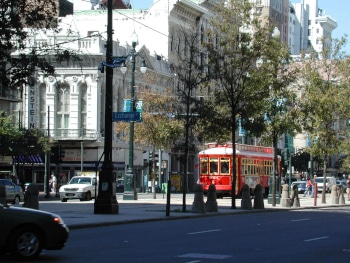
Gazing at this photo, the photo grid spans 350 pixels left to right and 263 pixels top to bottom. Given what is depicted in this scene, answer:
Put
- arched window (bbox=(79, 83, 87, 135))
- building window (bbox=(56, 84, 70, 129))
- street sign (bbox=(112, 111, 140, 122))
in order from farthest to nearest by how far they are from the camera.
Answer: building window (bbox=(56, 84, 70, 129))
arched window (bbox=(79, 83, 87, 135))
street sign (bbox=(112, 111, 140, 122))

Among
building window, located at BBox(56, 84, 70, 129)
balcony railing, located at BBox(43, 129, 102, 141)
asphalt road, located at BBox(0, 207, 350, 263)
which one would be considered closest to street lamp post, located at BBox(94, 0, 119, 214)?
asphalt road, located at BBox(0, 207, 350, 263)

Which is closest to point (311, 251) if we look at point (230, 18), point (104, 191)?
point (104, 191)

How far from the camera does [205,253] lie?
1639cm

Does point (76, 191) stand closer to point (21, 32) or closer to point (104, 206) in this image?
point (104, 206)

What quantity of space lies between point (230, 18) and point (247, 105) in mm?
4502

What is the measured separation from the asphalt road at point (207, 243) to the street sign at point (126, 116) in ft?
18.0

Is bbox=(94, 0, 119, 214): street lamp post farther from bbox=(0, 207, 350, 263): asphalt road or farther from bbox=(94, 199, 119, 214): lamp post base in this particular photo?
bbox=(0, 207, 350, 263): asphalt road

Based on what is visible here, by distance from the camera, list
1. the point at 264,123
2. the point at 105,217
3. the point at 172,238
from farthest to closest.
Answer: the point at 264,123 < the point at 105,217 < the point at 172,238

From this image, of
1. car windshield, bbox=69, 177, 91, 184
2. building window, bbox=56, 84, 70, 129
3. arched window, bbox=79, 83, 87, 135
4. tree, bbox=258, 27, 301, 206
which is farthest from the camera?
building window, bbox=56, 84, 70, 129

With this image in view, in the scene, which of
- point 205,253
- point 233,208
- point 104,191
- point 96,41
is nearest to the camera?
point 205,253

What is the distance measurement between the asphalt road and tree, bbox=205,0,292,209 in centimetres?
1168

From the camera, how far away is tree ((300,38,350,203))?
47.9m

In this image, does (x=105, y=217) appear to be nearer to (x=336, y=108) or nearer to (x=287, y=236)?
(x=287, y=236)

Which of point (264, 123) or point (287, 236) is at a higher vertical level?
point (264, 123)
